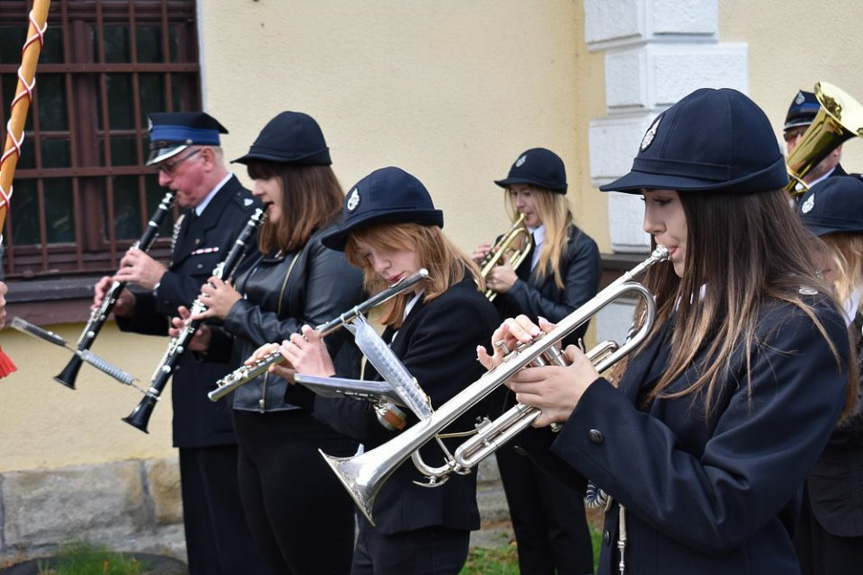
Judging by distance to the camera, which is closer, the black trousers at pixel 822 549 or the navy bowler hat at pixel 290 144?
the black trousers at pixel 822 549

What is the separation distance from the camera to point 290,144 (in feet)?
14.3

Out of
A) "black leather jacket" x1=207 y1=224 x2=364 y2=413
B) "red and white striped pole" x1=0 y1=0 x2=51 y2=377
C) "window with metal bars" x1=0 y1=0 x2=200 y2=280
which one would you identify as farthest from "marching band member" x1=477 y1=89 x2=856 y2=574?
"window with metal bars" x1=0 y1=0 x2=200 y2=280

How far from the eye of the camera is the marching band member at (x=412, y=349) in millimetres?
3287

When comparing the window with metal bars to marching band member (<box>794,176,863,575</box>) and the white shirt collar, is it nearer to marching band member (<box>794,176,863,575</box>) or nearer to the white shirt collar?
the white shirt collar

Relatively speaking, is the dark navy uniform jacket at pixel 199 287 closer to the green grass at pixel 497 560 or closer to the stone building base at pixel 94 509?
the stone building base at pixel 94 509

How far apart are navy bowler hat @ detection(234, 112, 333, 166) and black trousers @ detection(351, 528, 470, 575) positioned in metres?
1.54

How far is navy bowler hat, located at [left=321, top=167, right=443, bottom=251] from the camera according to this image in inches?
135

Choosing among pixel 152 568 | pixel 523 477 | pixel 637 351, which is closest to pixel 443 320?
pixel 637 351

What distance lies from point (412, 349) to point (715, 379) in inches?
51.7

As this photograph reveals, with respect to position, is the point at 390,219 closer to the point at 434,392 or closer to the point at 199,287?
the point at 434,392

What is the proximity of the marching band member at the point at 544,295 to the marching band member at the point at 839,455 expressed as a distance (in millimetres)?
1268

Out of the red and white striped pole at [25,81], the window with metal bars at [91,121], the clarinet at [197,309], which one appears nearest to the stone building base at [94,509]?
the window with metal bars at [91,121]

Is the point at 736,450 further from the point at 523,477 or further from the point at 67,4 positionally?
the point at 67,4

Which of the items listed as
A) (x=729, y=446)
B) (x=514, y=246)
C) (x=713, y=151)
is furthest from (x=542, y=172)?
(x=729, y=446)
